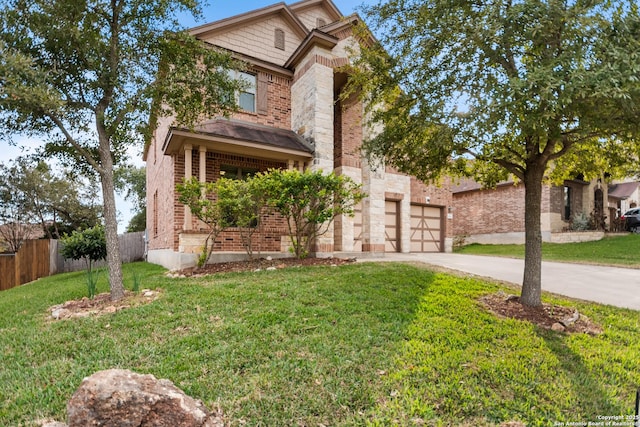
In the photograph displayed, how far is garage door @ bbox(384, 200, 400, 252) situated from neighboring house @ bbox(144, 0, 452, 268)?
1.6 inches

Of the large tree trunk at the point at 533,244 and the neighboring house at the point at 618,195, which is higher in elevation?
the neighboring house at the point at 618,195

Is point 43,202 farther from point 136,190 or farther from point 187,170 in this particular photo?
point 187,170

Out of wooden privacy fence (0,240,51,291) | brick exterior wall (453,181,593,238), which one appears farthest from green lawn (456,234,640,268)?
wooden privacy fence (0,240,51,291)

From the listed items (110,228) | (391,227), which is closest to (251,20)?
(391,227)

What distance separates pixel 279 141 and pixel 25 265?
38.1 feet

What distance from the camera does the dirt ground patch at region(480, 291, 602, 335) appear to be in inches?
187

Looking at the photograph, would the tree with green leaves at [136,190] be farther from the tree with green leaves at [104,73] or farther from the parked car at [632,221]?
the parked car at [632,221]

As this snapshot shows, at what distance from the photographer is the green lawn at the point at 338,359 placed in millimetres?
2822

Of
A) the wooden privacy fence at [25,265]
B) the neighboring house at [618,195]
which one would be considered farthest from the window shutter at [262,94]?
the neighboring house at [618,195]

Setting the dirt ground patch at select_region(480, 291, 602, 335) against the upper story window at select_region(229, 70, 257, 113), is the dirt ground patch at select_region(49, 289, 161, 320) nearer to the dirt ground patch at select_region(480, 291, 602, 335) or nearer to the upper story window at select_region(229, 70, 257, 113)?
the dirt ground patch at select_region(480, 291, 602, 335)

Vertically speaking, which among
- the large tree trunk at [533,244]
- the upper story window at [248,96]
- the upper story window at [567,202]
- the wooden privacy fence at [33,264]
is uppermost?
the upper story window at [248,96]

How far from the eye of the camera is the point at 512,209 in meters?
20.0

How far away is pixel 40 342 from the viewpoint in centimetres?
411

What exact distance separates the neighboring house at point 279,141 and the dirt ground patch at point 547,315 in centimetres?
477
